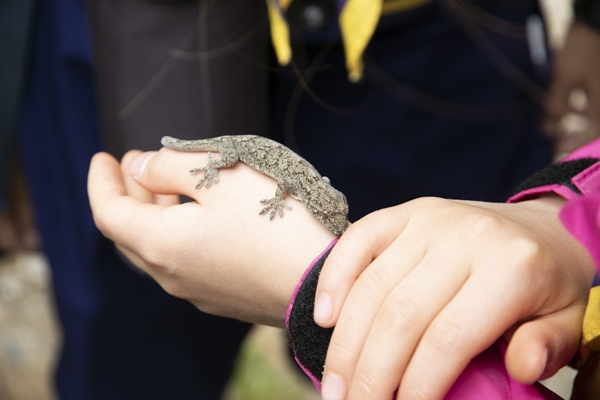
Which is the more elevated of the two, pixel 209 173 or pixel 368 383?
pixel 209 173

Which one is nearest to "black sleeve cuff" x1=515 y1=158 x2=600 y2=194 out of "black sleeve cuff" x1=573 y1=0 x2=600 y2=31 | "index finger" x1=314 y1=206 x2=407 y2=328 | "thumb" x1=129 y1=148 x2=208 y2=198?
"index finger" x1=314 y1=206 x2=407 y2=328

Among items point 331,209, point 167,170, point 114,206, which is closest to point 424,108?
point 331,209

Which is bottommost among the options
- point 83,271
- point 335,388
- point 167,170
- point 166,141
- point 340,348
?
point 83,271

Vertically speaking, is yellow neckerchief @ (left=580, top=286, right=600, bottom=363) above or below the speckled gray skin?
below

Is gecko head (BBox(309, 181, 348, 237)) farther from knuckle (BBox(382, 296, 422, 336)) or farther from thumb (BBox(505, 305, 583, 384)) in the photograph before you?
thumb (BBox(505, 305, 583, 384))

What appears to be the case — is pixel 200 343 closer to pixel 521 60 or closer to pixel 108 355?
pixel 108 355

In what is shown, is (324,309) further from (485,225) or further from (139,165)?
(139,165)

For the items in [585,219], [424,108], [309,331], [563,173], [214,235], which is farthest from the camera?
[424,108]

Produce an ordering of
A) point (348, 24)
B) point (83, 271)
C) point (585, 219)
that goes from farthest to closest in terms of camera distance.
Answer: point (83, 271) < point (348, 24) < point (585, 219)
